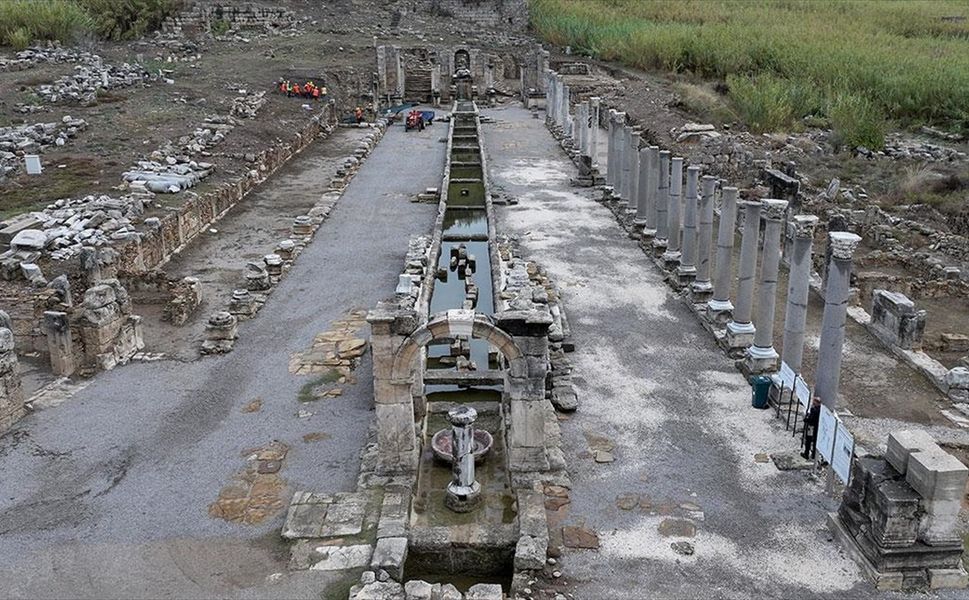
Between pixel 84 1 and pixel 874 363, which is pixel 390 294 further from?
pixel 84 1

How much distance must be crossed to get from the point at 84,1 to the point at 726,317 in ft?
164

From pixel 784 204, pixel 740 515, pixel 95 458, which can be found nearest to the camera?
pixel 740 515

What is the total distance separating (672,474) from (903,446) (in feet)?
10.1

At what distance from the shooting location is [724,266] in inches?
648

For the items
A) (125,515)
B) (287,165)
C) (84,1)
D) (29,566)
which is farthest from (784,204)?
(84,1)

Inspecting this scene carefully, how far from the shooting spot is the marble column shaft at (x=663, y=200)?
21234 mm

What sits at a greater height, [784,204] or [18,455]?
[784,204]

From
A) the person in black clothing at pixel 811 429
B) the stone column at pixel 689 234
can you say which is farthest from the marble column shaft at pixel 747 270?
the person in black clothing at pixel 811 429

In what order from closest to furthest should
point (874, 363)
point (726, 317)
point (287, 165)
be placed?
point (874, 363) → point (726, 317) → point (287, 165)

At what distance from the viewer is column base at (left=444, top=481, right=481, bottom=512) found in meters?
10.9

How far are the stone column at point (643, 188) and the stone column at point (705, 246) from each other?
4.64 meters

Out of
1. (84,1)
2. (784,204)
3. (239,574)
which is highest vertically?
(84,1)

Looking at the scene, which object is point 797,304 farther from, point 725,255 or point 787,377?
point 725,255

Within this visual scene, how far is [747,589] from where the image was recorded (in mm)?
9320
